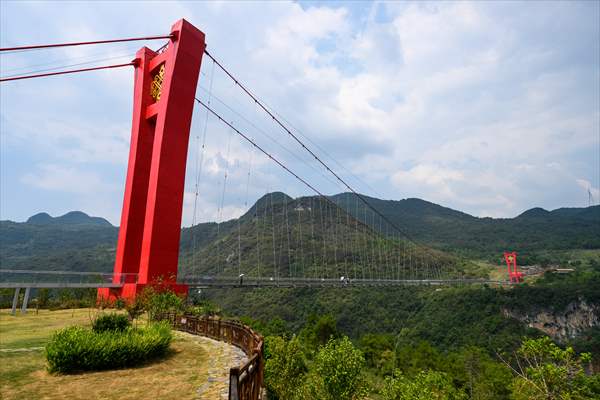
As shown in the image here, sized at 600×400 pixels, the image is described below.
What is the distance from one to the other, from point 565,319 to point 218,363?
89.2 m

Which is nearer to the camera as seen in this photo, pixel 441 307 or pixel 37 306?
pixel 37 306

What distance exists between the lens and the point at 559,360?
7906mm

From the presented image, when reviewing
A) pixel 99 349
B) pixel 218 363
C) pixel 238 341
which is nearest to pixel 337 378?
pixel 238 341

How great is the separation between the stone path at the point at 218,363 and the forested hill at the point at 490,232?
10377 centimetres

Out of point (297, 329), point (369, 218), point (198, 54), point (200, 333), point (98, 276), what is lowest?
point (297, 329)

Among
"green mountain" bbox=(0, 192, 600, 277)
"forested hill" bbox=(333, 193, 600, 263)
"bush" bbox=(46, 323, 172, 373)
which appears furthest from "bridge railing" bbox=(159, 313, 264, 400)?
"forested hill" bbox=(333, 193, 600, 263)

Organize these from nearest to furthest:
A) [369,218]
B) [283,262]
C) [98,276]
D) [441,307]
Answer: [98,276] → [441,307] → [283,262] → [369,218]

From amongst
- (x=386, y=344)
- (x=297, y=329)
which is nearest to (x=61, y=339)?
(x=386, y=344)

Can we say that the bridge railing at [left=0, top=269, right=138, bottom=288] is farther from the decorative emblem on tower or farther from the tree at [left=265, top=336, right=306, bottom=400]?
the decorative emblem on tower

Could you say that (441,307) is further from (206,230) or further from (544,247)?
(544,247)

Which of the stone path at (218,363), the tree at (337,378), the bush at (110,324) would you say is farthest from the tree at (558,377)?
the bush at (110,324)

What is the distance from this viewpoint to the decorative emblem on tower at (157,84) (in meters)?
23.2

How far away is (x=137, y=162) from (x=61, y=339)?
15.2m

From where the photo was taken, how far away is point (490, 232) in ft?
504
